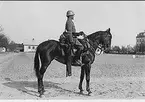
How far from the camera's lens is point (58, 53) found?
25.2 feet

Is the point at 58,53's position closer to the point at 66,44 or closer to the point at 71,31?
the point at 66,44

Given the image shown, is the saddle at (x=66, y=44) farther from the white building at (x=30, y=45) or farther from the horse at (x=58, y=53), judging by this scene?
the white building at (x=30, y=45)

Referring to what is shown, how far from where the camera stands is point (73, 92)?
26.8 feet

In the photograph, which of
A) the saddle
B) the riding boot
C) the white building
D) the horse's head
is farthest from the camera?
the white building

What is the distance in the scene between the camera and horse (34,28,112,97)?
7.52 metres

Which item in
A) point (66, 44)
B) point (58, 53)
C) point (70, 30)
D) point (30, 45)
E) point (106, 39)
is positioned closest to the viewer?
point (70, 30)

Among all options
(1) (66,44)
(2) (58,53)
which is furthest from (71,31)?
(2) (58,53)

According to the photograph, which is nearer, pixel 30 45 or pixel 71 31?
pixel 71 31

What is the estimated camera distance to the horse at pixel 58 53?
7.52m

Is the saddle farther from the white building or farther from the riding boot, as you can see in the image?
the white building

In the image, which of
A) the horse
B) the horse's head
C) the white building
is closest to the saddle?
the horse

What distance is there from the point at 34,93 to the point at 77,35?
2.96 meters

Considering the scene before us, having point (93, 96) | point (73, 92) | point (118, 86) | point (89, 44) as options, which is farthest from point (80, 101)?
point (118, 86)

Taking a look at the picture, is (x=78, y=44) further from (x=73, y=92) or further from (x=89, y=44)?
(x=73, y=92)
